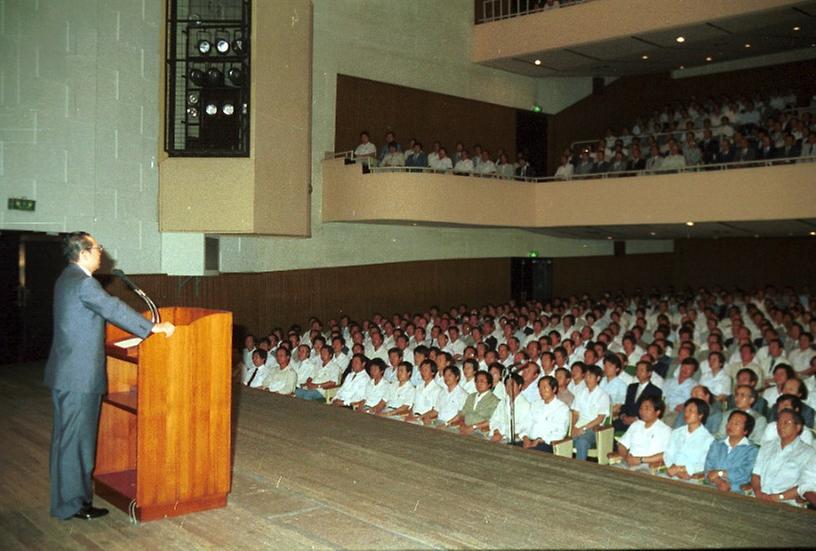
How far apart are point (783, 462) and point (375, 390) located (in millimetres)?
3407

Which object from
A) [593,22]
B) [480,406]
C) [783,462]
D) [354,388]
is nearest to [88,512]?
[480,406]

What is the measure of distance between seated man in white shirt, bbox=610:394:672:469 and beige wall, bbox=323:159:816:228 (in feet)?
22.8

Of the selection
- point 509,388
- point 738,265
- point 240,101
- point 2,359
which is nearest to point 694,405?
point 509,388

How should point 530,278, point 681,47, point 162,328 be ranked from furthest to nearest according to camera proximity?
point 530,278
point 681,47
point 162,328

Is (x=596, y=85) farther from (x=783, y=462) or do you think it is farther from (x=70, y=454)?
(x=70, y=454)

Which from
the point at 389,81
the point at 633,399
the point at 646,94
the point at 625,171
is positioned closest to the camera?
the point at 633,399

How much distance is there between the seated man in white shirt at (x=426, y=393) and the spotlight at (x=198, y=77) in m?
4.39

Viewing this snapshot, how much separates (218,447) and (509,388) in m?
2.77

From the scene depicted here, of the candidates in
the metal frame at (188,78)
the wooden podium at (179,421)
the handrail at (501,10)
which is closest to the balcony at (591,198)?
the metal frame at (188,78)

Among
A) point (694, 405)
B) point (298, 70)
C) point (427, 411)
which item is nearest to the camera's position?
point (694, 405)

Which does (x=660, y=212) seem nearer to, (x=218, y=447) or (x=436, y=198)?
(x=436, y=198)

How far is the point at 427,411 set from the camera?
603 centimetres

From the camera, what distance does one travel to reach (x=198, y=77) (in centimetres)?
835

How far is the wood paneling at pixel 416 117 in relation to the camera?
12.3 m
